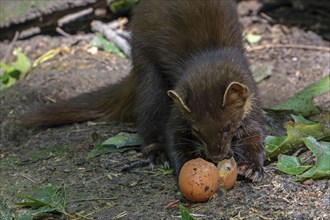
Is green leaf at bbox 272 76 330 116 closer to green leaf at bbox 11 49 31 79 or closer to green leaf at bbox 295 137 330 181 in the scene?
green leaf at bbox 295 137 330 181

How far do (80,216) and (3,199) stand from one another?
0.58 meters

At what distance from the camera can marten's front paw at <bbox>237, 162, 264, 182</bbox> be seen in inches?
169

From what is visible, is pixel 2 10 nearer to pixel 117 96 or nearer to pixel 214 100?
pixel 117 96

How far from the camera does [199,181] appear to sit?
397 cm

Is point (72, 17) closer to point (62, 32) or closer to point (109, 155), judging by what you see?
point (62, 32)

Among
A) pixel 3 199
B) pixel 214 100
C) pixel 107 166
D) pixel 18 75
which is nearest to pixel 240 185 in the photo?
pixel 214 100

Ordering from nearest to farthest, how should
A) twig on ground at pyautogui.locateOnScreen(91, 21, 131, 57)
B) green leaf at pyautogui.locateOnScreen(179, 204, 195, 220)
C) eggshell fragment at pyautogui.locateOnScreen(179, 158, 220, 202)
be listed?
green leaf at pyautogui.locateOnScreen(179, 204, 195, 220), eggshell fragment at pyautogui.locateOnScreen(179, 158, 220, 202), twig on ground at pyautogui.locateOnScreen(91, 21, 131, 57)

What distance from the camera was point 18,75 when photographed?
6676 mm

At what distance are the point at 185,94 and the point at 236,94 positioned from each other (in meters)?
0.33

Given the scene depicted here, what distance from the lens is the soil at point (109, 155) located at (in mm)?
3998

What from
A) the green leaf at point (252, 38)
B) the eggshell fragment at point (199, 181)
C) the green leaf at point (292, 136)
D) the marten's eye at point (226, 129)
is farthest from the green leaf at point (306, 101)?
the green leaf at point (252, 38)

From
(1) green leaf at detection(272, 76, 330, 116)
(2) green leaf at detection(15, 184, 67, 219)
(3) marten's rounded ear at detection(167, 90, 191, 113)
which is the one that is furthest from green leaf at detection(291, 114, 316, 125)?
(2) green leaf at detection(15, 184, 67, 219)

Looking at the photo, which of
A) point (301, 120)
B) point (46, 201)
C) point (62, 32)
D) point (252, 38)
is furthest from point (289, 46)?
point (46, 201)

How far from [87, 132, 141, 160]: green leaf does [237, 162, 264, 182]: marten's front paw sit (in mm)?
954
